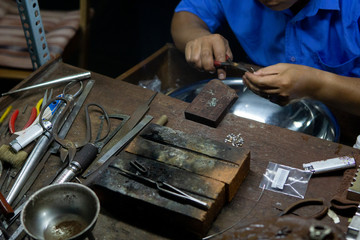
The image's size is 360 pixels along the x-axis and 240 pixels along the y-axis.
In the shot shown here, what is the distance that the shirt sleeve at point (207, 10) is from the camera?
212cm

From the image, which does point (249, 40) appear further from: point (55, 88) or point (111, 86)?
point (55, 88)

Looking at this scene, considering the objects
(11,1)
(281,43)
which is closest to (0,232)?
(281,43)

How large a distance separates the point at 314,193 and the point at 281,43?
37.4 inches

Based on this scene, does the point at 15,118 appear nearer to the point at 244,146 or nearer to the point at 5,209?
the point at 5,209

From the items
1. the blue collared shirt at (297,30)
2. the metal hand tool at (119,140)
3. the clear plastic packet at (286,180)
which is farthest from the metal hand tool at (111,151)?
the blue collared shirt at (297,30)

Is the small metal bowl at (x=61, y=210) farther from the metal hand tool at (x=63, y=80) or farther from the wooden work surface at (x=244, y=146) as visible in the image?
the metal hand tool at (x=63, y=80)

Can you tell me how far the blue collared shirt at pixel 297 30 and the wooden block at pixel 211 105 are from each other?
53 centimetres

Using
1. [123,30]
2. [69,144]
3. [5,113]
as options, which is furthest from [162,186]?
[123,30]

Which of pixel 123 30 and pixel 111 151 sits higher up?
pixel 111 151

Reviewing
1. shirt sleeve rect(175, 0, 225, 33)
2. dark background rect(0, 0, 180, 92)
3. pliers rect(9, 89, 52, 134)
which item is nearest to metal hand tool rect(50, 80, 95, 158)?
pliers rect(9, 89, 52, 134)

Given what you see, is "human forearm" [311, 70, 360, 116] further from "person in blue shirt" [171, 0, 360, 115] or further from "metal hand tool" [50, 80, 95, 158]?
"metal hand tool" [50, 80, 95, 158]

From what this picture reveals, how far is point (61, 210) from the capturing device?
42.5 inches

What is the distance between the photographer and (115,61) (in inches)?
135

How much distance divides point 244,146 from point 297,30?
2.39 feet
